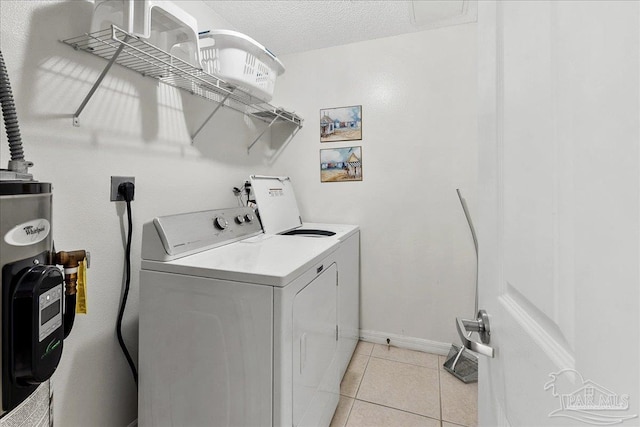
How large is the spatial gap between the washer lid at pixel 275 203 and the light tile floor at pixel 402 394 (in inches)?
46.3

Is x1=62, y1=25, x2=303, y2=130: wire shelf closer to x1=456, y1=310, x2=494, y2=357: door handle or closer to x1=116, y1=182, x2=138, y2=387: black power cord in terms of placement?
x1=116, y1=182, x2=138, y2=387: black power cord

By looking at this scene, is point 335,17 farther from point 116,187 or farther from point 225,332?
point 225,332

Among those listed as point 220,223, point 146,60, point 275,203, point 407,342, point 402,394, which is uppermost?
point 146,60

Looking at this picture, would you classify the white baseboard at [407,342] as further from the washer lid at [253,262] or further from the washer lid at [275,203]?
the washer lid at [253,262]

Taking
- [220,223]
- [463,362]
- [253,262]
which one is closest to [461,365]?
[463,362]

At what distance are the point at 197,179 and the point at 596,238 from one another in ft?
6.33

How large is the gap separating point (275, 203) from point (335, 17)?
1.46 m

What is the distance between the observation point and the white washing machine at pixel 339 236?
6.14 ft

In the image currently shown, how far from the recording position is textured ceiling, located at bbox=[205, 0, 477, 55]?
1968mm

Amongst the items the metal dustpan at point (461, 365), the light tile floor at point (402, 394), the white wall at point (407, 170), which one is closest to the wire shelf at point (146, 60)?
the white wall at point (407, 170)

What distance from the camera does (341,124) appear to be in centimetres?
252

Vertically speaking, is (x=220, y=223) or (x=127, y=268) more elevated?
(x=220, y=223)

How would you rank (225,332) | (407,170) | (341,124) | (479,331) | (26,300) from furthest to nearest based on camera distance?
1. (341,124)
2. (407,170)
3. (225,332)
4. (479,331)
5. (26,300)

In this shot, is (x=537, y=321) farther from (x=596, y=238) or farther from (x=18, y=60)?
(x=18, y=60)
